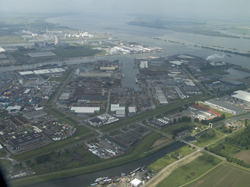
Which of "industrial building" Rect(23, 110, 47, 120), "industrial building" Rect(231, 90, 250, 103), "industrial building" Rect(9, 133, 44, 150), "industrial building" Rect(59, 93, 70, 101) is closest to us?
"industrial building" Rect(9, 133, 44, 150)

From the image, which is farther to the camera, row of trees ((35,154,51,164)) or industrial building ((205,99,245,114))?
industrial building ((205,99,245,114))

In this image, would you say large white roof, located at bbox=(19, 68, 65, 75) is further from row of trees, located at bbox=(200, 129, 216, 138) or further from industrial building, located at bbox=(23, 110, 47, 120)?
row of trees, located at bbox=(200, 129, 216, 138)

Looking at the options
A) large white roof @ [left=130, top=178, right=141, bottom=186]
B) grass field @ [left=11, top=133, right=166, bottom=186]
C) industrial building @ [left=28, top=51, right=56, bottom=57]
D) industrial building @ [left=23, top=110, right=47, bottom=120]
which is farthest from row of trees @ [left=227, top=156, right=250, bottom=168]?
industrial building @ [left=28, top=51, right=56, bottom=57]

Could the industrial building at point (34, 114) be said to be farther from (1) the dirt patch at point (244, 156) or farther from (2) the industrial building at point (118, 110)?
(1) the dirt patch at point (244, 156)

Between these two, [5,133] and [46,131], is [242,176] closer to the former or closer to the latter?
[46,131]

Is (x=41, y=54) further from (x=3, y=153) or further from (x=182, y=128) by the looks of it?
(x=182, y=128)

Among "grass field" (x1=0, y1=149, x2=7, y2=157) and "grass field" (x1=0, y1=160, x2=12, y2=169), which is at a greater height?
"grass field" (x1=0, y1=149, x2=7, y2=157)

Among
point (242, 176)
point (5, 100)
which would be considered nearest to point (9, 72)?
point (5, 100)

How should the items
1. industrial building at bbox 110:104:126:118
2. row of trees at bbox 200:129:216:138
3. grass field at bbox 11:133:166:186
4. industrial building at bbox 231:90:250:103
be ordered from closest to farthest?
grass field at bbox 11:133:166:186 < row of trees at bbox 200:129:216:138 < industrial building at bbox 110:104:126:118 < industrial building at bbox 231:90:250:103
